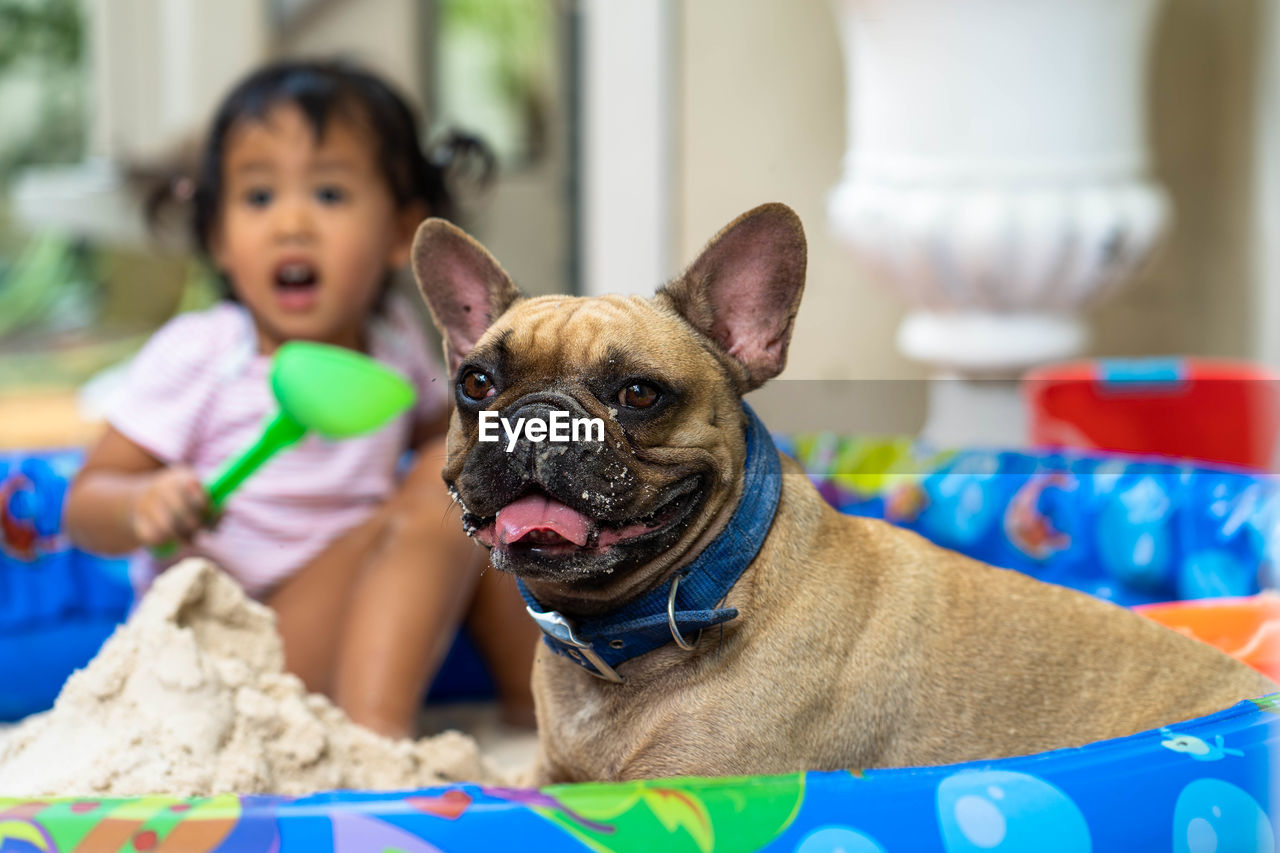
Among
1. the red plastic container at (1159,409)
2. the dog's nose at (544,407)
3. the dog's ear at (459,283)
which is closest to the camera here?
the dog's nose at (544,407)

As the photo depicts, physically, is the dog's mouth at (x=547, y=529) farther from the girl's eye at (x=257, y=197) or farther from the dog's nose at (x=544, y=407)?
the girl's eye at (x=257, y=197)

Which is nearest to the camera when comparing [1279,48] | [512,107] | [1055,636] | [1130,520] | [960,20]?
[1055,636]

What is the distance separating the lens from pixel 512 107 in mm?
2164

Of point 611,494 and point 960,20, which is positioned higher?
point 960,20

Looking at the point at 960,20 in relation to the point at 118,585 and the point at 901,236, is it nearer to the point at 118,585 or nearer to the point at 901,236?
the point at 901,236

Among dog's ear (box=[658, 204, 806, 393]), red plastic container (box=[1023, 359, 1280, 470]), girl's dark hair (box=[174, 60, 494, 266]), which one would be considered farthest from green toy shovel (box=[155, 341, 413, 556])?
red plastic container (box=[1023, 359, 1280, 470])

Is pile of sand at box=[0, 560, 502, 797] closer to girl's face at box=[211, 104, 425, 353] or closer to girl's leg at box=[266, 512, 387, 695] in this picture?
girl's leg at box=[266, 512, 387, 695]

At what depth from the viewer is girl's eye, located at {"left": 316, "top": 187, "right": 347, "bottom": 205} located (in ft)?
3.57

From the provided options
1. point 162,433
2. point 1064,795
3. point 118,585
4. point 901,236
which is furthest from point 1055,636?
point 118,585

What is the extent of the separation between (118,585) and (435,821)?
89 cm

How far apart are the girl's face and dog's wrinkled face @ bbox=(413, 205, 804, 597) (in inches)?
17.1

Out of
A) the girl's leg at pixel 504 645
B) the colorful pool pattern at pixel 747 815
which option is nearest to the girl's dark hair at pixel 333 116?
the girl's leg at pixel 504 645

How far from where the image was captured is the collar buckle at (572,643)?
0.65m

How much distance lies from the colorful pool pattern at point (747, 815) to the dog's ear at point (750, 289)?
21 cm
